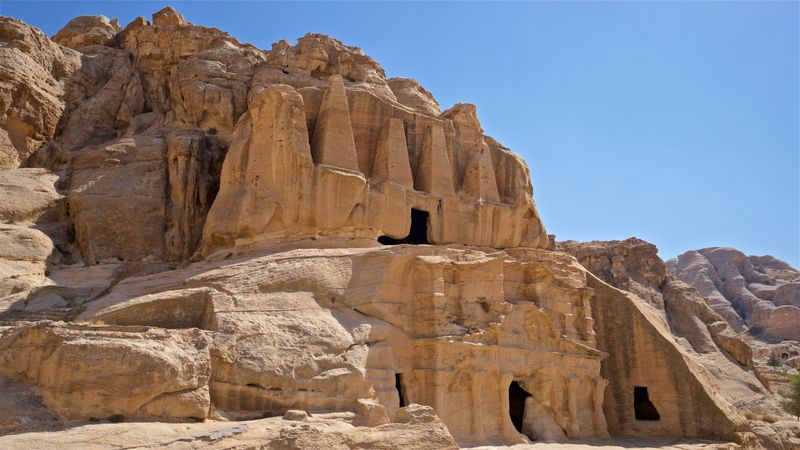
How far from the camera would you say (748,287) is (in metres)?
85.1

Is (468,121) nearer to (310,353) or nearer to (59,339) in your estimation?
(310,353)

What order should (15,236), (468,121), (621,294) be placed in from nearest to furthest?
(15,236)
(621,294)
(468,121)

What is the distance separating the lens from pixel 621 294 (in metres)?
32.3

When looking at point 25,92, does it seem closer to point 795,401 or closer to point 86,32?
point 86,32

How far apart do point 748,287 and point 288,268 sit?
77825mm

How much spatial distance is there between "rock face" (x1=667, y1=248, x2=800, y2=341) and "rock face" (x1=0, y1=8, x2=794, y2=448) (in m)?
37.6

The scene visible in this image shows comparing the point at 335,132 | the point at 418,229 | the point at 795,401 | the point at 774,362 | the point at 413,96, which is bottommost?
the point at 795,401

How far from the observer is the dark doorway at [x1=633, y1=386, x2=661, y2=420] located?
32.0m

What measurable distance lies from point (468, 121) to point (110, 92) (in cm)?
1767

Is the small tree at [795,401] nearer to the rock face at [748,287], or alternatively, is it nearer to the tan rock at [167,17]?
the rock face at [748,287]

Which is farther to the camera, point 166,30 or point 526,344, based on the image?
point 166,30

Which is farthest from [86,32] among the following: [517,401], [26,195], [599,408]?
[599,408]

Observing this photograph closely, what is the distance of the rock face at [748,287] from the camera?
2864 inches

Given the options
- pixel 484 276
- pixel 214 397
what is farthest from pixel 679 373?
pixel 214 397
